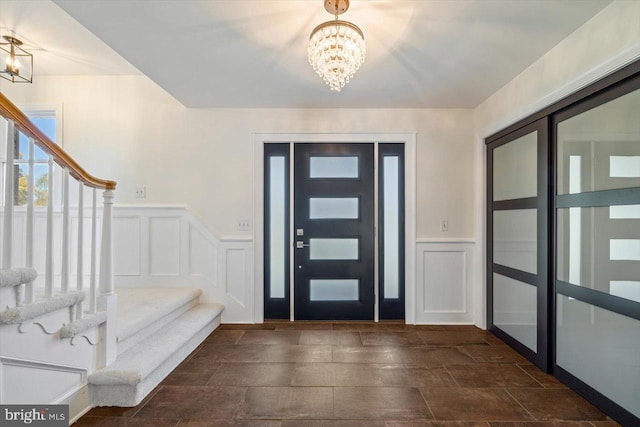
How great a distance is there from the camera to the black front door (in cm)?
379

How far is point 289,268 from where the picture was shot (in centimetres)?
379

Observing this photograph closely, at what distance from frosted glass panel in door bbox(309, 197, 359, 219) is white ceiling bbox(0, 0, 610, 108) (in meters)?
1.08

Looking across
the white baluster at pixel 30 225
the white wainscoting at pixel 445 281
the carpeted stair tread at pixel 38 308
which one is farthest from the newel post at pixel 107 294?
the white wainscoting at pixel 445 281

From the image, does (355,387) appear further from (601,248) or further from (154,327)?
(601,248)

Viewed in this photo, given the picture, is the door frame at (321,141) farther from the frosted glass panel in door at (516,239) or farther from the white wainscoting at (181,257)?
the frosted glass panel in door at (516,239)

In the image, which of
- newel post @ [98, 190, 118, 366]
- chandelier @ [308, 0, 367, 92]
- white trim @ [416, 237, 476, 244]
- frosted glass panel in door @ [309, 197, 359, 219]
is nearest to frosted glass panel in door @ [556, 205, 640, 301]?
white trim @ [416, 237, 476, 244]

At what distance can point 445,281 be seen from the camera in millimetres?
3752

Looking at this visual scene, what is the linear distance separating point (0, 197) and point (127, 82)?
186 centimetres

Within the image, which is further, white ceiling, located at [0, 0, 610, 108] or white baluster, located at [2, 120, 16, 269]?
white ceiling, located at [0, 0, 610, 108]

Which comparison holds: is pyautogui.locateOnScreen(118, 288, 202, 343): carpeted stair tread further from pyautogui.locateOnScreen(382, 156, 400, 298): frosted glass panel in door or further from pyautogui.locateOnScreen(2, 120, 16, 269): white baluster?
pyautogui.locateOnScreen(382, 156, 400, 298): frosted glass panel in door

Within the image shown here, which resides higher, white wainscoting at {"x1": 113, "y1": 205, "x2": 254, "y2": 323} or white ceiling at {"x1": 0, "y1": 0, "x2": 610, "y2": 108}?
white ceiling at {"x1": 0, "y1": 0, "x2": 610, "y2": 108}

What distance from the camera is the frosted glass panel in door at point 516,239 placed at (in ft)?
9.18

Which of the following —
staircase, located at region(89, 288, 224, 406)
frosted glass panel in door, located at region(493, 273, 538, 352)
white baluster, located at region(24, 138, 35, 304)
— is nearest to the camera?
white baluster, located at region(24, 138, 35, 304)

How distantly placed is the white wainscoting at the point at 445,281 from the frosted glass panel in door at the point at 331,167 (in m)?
1.15
